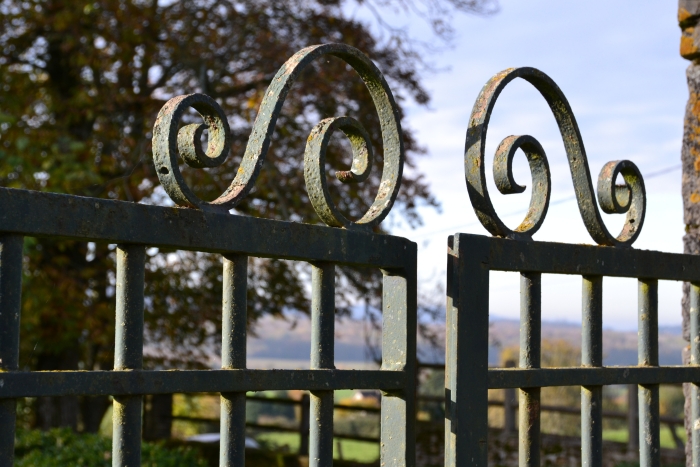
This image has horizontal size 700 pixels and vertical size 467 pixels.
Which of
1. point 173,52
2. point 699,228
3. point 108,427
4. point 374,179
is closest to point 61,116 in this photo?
point 173,52

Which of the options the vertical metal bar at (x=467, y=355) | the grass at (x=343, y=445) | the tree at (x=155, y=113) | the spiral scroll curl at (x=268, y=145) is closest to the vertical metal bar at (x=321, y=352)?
the spiral scroll curl at (x=268, y=145)

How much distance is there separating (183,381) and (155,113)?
690 centimetres

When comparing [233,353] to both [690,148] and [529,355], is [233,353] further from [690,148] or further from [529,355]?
[690,148]

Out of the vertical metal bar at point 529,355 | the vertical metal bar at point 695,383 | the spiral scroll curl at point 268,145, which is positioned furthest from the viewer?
the vertical metal bar at point 695,383

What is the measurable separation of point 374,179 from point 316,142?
7.19 m

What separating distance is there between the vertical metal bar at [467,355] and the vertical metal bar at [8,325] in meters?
0.80

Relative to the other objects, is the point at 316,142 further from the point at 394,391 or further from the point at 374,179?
the point at 374,179

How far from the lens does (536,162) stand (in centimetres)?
170

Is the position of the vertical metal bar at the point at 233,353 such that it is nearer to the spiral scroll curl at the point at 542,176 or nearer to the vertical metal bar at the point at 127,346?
the vertical metal bar at the point at 127,346

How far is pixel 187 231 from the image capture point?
1235 millimetres

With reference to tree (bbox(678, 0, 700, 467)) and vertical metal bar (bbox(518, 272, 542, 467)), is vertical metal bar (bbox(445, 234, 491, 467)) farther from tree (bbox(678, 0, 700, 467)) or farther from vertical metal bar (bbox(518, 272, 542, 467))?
tree (bbox(678, 0, 700, 467))

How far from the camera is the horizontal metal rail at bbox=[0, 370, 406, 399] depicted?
3.56ft

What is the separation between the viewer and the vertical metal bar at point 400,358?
1.47m

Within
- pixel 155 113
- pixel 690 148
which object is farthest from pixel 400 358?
pixel 155 113
